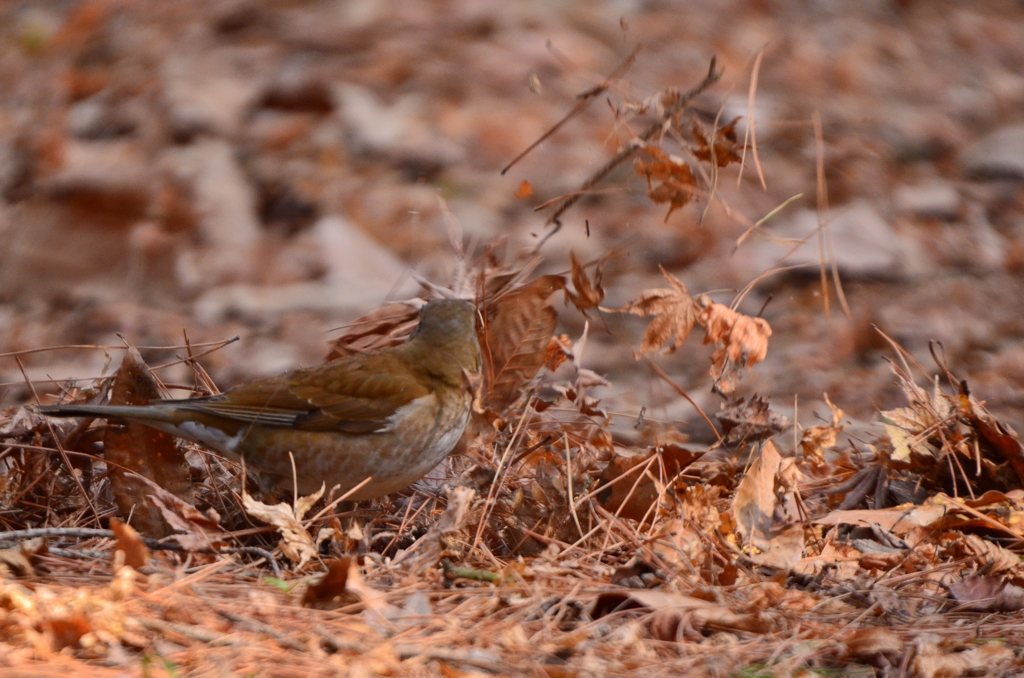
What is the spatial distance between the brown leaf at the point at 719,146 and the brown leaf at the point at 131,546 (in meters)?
2.10

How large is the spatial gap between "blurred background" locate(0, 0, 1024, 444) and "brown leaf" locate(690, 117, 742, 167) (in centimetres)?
242

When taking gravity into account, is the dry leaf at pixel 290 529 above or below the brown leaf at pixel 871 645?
above

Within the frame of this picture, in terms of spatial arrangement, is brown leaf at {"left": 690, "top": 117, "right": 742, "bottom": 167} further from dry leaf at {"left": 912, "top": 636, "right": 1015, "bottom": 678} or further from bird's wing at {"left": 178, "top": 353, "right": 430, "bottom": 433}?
dry leaf at {"left": 912, "top": 636, "right": 1015, "bottom": 678}

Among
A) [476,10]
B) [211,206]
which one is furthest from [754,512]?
[476,10]

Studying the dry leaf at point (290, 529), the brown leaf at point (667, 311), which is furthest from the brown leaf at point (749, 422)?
the dry leaf at point (290, 529)

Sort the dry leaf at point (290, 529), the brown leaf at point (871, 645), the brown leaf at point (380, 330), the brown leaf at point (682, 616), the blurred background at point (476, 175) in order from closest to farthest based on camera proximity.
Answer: the brown leaf at point (871, 645) < the brown leaf at point (682, 616) < the dry leaf at point (290, 529) < the brown leaf at point (380, 330) < the blurred background at point (476, 175)

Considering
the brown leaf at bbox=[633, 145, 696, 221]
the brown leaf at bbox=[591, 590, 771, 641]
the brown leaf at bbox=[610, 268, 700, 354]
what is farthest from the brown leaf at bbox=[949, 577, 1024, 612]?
the brown leaf at bbox=[633, 145, 696, 221]

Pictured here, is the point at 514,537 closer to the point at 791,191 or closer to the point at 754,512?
the point at 754,512

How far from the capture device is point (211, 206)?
7766mm

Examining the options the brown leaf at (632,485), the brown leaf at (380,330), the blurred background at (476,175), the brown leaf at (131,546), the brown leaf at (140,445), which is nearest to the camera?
the brown leaf at (131,546)

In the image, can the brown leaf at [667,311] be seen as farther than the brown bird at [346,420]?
Yes

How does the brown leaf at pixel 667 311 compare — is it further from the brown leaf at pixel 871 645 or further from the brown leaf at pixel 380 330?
the brown leaf at pixel 871 645

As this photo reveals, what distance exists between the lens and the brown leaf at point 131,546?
221cm

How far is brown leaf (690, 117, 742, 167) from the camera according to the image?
10.5 ft
